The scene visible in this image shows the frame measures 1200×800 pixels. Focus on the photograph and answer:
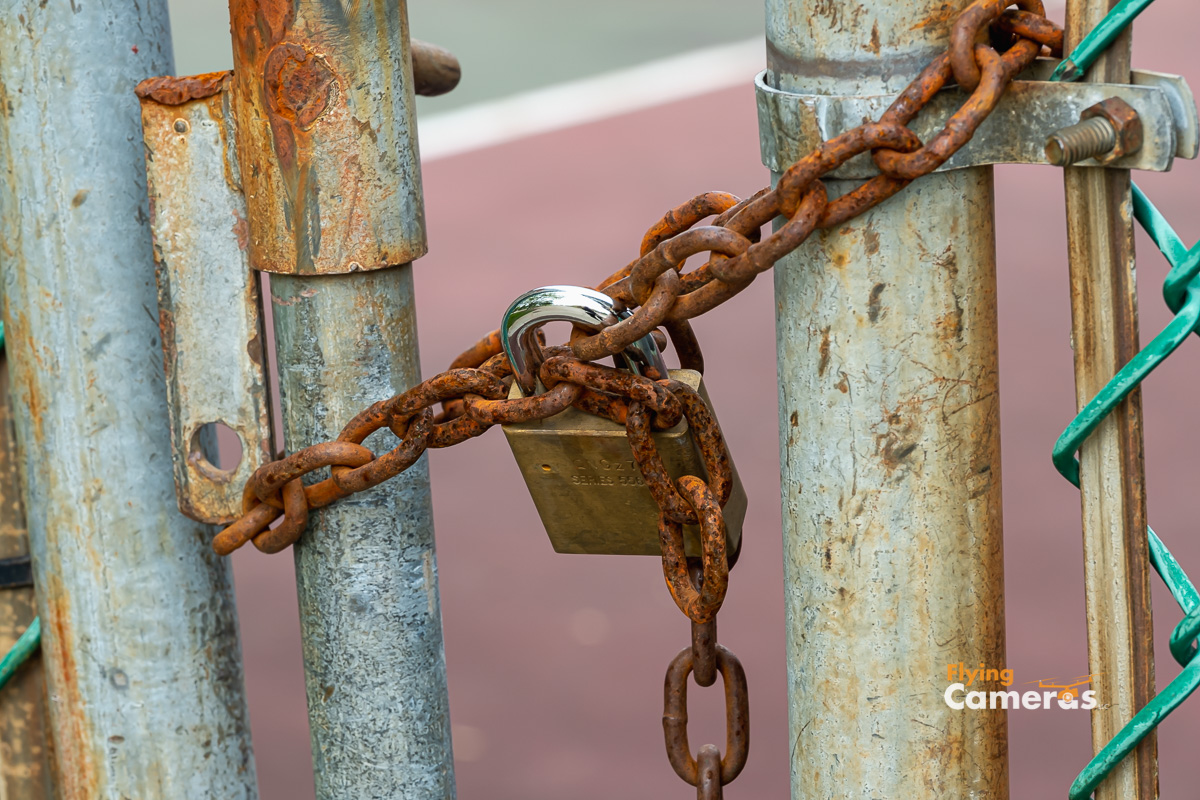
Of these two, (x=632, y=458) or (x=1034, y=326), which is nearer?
(x=632, y=458)

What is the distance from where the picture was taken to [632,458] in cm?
90

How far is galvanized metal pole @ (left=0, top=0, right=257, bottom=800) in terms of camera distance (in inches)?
38.5

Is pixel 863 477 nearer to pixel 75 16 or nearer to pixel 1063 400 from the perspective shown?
pixel 75 16

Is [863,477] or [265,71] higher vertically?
[265,71]

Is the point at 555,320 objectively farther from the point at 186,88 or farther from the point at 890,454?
the point at 186,88

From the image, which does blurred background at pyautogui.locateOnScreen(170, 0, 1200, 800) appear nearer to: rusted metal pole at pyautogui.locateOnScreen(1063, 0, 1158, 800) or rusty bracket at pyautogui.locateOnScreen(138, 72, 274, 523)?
rusty bracket at pyautogui.locateOnScreen(138, 72, 274, 523)

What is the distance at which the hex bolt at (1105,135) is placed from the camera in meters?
0.66

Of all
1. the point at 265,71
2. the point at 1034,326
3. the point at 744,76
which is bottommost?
the point at 265,71

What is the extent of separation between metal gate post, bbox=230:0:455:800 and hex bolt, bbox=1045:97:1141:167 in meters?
0.44

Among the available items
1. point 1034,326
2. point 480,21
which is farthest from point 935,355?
point 480,21

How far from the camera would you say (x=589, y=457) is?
906mm

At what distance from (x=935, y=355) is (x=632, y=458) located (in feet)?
0.79

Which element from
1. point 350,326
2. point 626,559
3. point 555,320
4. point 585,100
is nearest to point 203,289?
point 350,326

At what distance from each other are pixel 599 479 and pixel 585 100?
718cm
